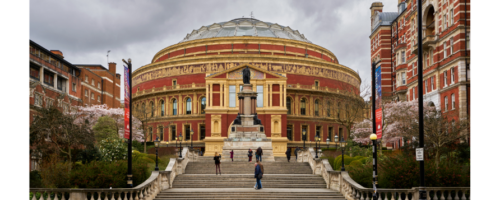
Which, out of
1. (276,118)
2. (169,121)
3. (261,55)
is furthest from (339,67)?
(169,121)

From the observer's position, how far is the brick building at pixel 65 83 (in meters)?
55.0

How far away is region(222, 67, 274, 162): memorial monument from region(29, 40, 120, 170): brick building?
15.9 m

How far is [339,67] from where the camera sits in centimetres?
8581

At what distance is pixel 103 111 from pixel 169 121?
1517 centimetres

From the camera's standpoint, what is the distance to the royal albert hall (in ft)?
232

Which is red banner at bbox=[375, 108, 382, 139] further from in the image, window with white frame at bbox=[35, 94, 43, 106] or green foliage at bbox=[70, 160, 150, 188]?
window with white frame at bbox=[35, 94, 43, 106]

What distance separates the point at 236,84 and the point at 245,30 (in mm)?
25910

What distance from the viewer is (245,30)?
94.1 metres

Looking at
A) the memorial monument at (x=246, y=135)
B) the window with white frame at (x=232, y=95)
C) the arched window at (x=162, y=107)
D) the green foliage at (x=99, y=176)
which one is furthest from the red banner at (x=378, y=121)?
the arched window at (x=162, y=107)

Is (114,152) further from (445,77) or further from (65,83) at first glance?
(65,83)

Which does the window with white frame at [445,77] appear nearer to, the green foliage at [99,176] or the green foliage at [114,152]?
the green foliage at [114,152]

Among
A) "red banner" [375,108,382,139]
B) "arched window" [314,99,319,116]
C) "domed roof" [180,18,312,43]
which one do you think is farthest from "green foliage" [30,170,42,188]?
"domed roof" [180,18,312,43]

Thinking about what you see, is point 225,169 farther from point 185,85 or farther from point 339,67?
point 339,67

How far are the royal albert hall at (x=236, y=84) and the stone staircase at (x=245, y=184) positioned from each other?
30.6m
